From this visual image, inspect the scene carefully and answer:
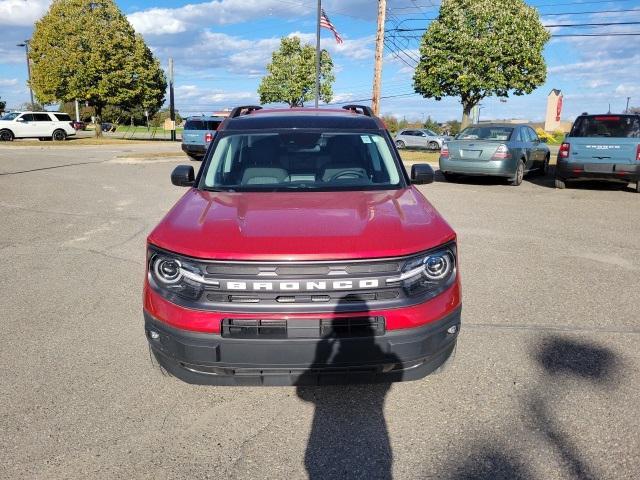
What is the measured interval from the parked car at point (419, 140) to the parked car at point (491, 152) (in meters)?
20.9

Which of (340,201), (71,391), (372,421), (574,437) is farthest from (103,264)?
(574,437)

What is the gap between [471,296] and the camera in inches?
196

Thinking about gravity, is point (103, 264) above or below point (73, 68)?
below

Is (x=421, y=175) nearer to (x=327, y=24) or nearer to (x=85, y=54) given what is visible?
(x=327, y=24)

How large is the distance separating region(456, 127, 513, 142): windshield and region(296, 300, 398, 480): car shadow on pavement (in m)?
11.0

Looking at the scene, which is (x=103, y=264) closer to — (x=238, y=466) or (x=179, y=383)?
(x=179, y=383)

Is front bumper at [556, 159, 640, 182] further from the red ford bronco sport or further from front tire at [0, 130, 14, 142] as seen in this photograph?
front tire at [0, 130, 14, 142]

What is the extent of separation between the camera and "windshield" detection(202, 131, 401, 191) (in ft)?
13.1

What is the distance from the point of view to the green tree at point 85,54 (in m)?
34.1

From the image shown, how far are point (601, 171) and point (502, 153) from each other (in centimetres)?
216

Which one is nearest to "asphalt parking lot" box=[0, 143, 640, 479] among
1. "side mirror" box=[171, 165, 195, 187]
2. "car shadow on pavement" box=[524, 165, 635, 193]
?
"side mirror" box=[171, 165, 195, 187]

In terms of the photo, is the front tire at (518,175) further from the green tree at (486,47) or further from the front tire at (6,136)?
the front tire at (6,136)

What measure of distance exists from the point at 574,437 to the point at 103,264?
16.6 ft

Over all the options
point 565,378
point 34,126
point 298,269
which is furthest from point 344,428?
point 34,126
